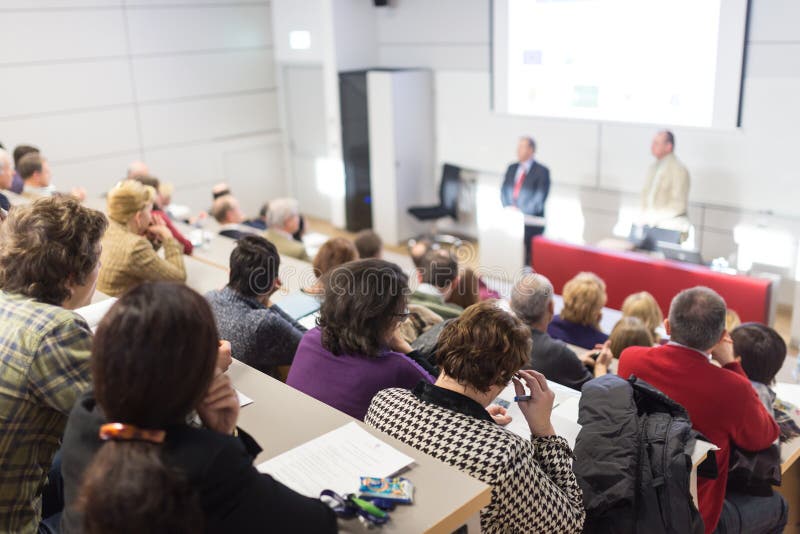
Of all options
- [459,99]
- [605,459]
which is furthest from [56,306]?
[459,99]

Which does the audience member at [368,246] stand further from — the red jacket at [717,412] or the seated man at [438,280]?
the red jacket at [717,412]

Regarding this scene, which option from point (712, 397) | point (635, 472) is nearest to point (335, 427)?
point (635, 472)

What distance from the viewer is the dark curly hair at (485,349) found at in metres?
2.06

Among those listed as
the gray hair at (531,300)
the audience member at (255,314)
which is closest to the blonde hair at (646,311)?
the gray hair at (531,300)

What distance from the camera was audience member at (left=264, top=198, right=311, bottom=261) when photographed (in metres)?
5.24

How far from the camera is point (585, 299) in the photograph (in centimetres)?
404

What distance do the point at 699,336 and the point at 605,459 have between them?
2.71 ft

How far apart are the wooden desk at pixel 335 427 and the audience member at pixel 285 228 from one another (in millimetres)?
2992

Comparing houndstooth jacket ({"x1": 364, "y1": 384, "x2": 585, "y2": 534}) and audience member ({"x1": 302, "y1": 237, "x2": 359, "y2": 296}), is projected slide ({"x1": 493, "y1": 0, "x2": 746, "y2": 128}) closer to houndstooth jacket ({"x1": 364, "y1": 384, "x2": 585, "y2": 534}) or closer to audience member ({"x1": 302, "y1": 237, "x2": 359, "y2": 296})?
audience member ({"x1": 302, "y1": 237, "x2": 359, "y2": 296})

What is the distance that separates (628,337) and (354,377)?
5.53 ft

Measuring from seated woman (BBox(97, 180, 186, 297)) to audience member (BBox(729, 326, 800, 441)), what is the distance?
2.80 m

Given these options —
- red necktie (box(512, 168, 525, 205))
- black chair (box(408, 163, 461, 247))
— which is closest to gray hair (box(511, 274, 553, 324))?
red necktie (box(512, 168, 525, 205))

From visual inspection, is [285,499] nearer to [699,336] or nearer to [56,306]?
[56,306]

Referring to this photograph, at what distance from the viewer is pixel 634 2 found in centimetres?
644
